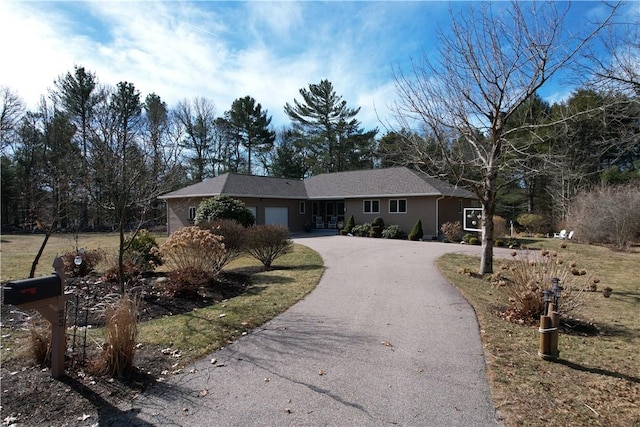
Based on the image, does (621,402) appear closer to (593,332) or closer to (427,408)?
(427,408)

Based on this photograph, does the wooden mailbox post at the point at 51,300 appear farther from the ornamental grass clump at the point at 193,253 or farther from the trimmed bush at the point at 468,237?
the trimmed bush at the point at 468,237

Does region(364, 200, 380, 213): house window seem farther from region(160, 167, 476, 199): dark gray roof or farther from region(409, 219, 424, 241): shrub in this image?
region(409, 219, 424, 241): shrub

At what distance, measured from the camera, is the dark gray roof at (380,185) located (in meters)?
24.4

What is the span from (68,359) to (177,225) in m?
25.2

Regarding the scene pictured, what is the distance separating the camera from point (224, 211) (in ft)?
57.4

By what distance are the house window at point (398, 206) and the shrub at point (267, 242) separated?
47.5ft

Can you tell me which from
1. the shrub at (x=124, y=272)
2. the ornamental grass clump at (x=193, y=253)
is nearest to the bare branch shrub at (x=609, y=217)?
the ornamental grass clump at (x=193, y=253)

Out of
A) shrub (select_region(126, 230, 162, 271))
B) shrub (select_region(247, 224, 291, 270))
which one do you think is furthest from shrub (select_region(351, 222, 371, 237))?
shrub (select_region(126, 230, 162, 271))

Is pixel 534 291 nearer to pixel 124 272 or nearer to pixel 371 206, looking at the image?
pixel 124 272

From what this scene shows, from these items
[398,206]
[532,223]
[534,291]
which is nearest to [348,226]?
[398,206]

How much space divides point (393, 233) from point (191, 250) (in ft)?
54.8

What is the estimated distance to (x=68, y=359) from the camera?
411cm

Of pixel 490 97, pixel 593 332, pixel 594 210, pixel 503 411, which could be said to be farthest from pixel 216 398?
pixel 594 210

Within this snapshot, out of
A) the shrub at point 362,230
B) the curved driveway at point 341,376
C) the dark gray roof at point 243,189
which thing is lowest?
the curved driveway at point 341,376
